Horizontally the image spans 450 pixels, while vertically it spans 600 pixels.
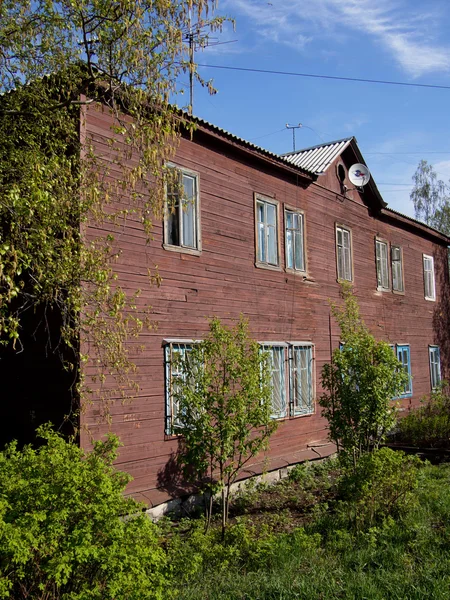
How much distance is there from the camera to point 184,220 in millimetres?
10125

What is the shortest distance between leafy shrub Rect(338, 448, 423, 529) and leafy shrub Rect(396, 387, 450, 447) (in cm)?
619

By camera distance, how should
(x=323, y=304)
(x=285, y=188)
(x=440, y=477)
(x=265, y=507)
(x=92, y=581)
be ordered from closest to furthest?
(x=92, y=581), (x=265, y=507), (x=440, y=477), (x=285, y=188), (x=323, y=304)

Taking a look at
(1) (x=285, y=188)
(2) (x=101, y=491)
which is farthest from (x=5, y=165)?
(1) (x=285, y=188)

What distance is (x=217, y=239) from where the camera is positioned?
10797mm

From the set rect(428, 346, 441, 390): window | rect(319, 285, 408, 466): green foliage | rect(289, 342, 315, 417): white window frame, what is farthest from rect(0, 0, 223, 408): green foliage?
rect(428, 346, 441, 390): window

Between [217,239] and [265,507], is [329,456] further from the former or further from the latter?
[217,239]

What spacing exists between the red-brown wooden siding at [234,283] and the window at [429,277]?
2.96 metres

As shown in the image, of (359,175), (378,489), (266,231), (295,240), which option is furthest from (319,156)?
(378,489)

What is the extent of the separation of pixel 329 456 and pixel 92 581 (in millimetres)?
9174

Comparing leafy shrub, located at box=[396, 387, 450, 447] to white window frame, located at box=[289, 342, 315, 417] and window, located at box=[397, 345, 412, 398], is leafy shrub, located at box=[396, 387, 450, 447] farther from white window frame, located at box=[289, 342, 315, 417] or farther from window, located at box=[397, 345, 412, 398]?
white window frame, located at box=[289, 342, 315, 417]

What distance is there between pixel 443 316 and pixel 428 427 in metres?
8.09

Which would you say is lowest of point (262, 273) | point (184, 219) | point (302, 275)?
Answer: point (262, 273)

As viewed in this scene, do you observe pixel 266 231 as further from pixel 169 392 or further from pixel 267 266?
pixel 169 392

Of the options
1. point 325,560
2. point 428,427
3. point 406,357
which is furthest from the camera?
point 406,357
